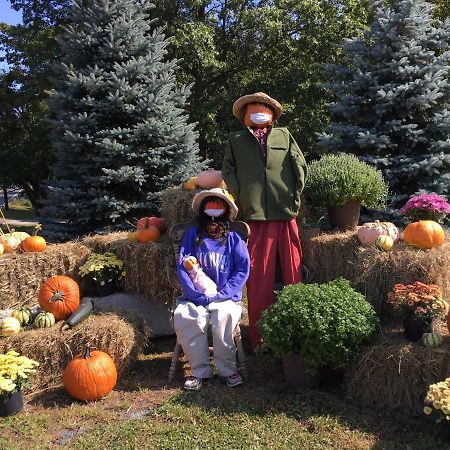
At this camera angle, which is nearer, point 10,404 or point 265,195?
point 10,404

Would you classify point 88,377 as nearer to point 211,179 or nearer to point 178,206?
point 178,206

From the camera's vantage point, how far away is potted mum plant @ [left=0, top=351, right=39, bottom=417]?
346 cm

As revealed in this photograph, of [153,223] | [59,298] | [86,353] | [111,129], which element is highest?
[111,129]

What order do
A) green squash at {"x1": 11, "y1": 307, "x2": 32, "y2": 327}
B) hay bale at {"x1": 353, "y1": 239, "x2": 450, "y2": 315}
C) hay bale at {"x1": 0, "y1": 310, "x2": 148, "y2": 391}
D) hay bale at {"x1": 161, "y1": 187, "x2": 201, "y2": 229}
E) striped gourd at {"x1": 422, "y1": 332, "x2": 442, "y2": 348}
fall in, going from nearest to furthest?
striped gourd at {"x1": 422, "y1": 332, "x2": 442, "y2": 348} → hay bale at {"x1": 353, "y1": 239, "x2": 450, "y2": 315} → hay bale at {"x1": 0, "y1": 310, "x2": 148, "y2": 391} → green squash at {"x1": 11, "y1": 307, "x2": 32, "y2": 327} → hay bale at {"x1": 161, "y1": 187, "x2": 201, "y2": 229}

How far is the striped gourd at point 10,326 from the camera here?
162 inches

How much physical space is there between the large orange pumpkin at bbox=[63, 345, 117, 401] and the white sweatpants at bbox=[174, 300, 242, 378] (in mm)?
649

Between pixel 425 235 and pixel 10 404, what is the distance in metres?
3.60

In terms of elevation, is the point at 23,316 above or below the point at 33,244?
below

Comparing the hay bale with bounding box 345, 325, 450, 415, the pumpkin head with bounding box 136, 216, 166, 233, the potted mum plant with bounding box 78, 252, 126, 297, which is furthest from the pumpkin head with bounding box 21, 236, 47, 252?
the hay bale with bounding box 345, 325, 450, 415

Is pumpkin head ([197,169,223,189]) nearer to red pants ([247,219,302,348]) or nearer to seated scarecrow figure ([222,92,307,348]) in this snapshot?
seated scarecrow figure ([222,92,307,348])

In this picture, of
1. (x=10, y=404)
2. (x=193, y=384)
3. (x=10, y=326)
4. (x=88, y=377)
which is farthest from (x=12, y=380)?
(x=193, y=384)

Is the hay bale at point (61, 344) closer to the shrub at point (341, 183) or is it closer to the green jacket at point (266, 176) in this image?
the green jacket at point (266, 176)

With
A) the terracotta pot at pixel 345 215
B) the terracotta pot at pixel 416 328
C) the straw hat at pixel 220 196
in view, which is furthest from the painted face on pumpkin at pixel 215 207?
the terracotta pot at pixel 416 328

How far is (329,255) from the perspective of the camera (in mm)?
4621
